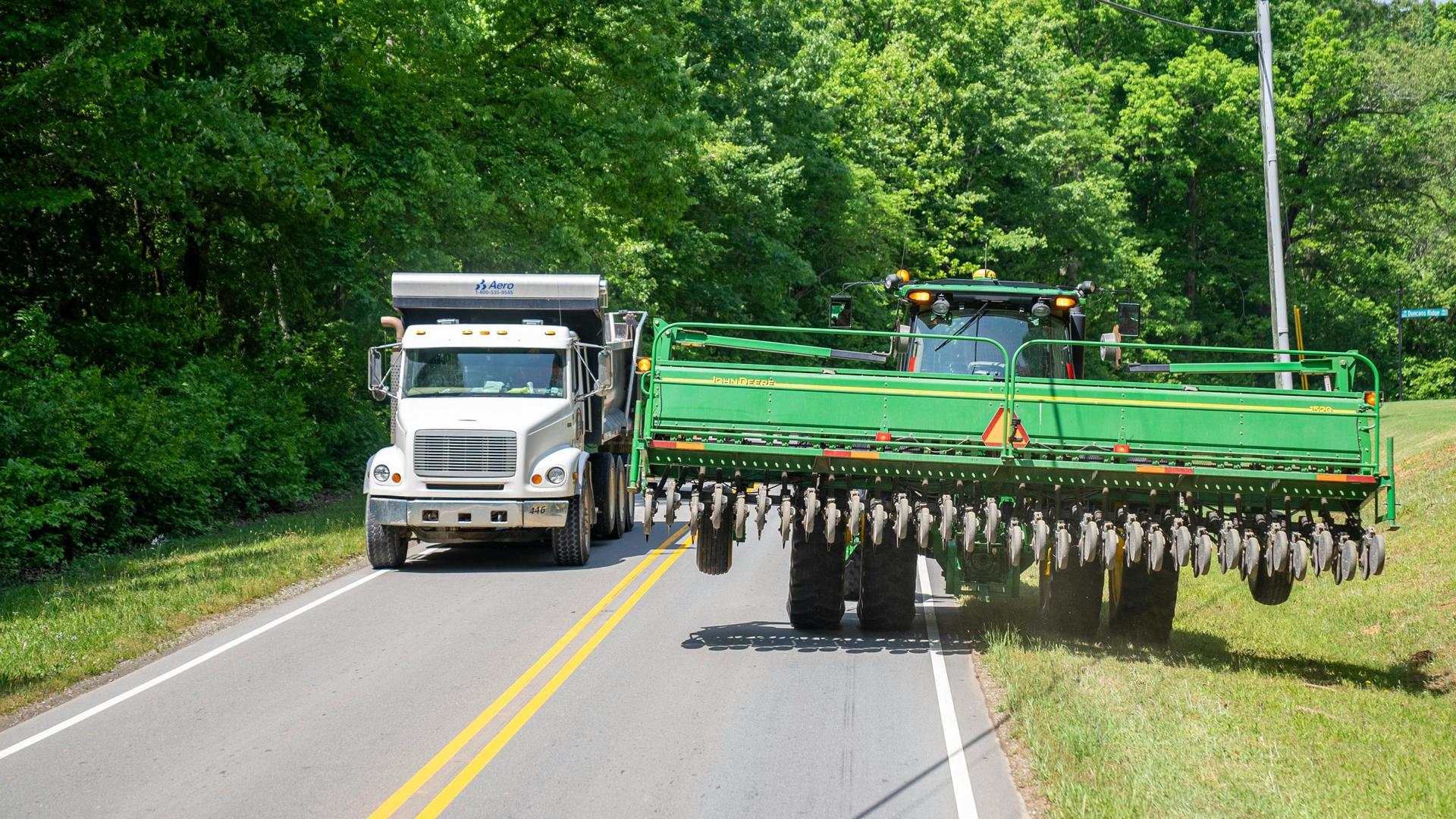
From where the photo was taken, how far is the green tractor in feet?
33.1

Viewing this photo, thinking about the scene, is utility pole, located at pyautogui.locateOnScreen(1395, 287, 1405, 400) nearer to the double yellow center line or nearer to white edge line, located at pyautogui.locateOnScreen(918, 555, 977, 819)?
white edge line, located at pyautogui.locateOnScreen(918, 555, 977, 819)

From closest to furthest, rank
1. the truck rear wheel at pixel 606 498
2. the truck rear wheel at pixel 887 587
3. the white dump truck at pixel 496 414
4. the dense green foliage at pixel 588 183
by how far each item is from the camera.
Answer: the truck rear wheel at pixel 887 587 < the white dump truck at pixel 496 414 < the truck rear wheel at pixel 606 498 < the dense green foliage at pixel 588 183

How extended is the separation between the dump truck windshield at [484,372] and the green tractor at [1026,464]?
606 centimetres

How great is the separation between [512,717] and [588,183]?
21.9 meters

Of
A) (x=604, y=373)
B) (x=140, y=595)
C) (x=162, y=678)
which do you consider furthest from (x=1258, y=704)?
(x=140, y=595)

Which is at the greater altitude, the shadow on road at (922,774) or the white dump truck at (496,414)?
the white dump truck at (496,414)

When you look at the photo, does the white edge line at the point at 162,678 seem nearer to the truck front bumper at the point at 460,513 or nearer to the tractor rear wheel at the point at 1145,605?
the truck front bumper at the point at 460,513

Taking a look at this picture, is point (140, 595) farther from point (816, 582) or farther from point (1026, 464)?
→ point (1026, 464)

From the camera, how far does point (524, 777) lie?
25.0 feet

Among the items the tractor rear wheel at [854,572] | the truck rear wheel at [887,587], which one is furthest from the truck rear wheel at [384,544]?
the truck rear wheel at [887,587]

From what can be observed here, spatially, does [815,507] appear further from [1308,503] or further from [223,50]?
[223,50]

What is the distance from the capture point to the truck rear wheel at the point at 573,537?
54.0ft

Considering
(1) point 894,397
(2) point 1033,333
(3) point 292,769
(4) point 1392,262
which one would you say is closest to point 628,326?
(2) point 1033,333

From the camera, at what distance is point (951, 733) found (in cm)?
862
